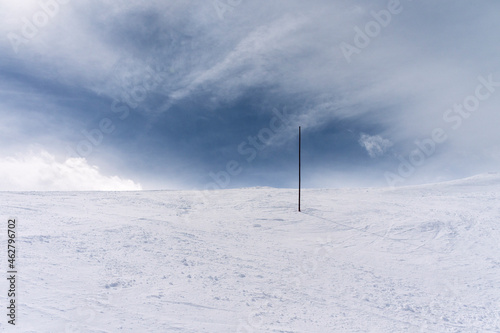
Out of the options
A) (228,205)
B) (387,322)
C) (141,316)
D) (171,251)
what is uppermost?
(228,205)

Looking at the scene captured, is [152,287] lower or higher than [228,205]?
lower

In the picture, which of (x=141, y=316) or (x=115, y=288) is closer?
(x=141, y=316)

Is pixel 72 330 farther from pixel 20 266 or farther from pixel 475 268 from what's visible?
pixel 475 268

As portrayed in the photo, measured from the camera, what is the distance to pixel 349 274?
13234 mm

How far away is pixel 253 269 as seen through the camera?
12.8 m

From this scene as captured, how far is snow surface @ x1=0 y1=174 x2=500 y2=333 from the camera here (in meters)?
8.63

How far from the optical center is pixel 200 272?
11844mm

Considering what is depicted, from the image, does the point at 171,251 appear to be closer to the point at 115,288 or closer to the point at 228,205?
the point at 115,288

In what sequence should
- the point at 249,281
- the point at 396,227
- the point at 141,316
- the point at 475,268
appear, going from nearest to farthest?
the point at 141,316 < the point at 249,281 < the point at 475,268 < the point at 396,227

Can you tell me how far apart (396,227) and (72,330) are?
787 inches

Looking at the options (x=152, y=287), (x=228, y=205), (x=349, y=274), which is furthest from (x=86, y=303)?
(x=228, y=205)

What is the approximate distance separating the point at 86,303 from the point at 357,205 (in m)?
23.3

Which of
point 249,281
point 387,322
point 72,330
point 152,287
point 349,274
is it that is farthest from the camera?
point 349,274

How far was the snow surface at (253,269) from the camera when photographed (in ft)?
28.3
